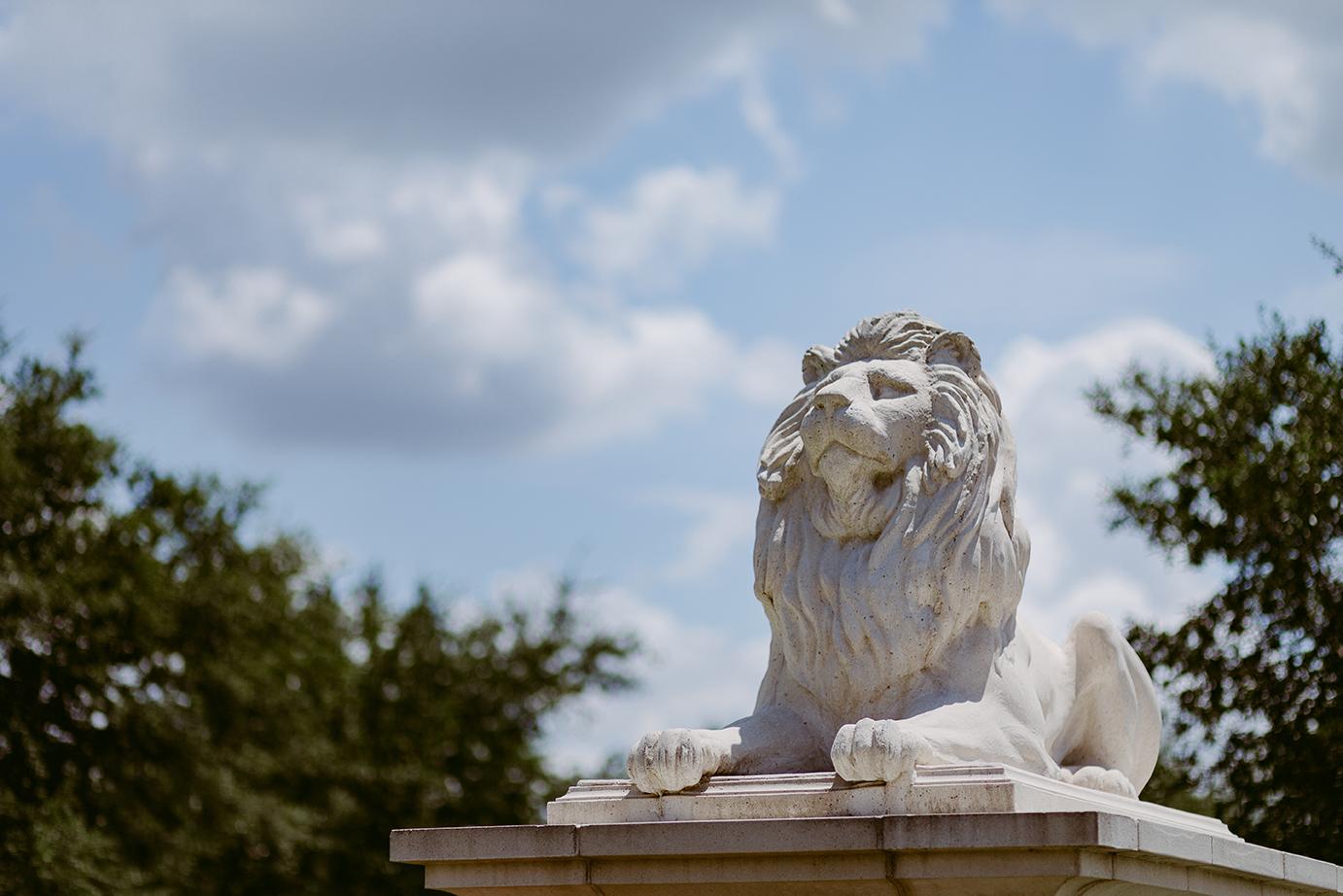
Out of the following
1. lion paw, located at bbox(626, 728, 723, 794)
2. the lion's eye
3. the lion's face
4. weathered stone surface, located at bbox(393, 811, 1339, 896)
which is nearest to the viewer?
weathered stone surface, located at bbox(393, 811, 1339, 896)

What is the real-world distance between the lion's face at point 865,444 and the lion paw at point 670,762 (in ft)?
3.54

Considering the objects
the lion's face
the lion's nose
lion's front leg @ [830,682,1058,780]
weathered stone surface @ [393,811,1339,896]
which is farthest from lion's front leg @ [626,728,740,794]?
the lion's nose

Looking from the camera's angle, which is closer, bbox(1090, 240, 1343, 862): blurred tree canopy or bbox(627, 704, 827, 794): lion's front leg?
bbox(627, 704, 827, 794): lion's front leg

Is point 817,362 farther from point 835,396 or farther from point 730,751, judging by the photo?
point 730,751

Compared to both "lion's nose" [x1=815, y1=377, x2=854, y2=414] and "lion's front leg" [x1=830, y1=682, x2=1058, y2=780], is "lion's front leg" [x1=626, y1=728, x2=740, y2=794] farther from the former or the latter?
"lion's nose" [x1=815, y1=377, x2=854, y2=414]

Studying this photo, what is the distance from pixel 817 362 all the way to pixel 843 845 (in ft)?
7.55

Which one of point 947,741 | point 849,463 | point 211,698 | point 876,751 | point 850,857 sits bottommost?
point 850,857

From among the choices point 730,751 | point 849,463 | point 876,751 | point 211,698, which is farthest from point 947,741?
point 211,698

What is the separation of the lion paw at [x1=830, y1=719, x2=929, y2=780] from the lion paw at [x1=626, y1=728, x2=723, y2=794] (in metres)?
0.59

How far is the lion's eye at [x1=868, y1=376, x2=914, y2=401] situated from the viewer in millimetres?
8281

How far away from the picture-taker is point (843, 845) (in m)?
7.11

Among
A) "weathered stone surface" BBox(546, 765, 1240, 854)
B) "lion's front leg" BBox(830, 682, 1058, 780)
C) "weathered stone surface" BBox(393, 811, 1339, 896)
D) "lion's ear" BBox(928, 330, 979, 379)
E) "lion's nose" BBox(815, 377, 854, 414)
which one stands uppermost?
"lion's ear" BBox(928, 330, 979, 379)

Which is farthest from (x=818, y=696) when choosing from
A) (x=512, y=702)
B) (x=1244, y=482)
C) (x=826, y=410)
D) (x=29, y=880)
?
(x=512, y=702)

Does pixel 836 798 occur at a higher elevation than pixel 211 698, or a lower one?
lower
